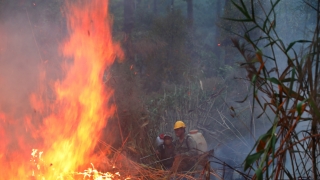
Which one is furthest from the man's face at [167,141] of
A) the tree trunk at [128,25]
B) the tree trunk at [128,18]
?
the tree trunk at [128,18]

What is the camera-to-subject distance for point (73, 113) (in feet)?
27.0

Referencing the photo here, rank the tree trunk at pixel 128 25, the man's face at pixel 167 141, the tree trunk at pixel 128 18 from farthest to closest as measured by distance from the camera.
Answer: the tree trunk at pixel 128 18
the tree trunk at pixel 128 25
the man's face at pixel 167 141

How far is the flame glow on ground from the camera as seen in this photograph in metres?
6.83

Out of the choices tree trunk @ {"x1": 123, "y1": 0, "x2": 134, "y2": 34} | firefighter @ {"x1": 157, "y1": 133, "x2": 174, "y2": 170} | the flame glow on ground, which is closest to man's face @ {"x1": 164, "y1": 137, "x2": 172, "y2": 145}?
firefighter @ {"x1": 157, "y1": 133, "x2": 174, "y2": 170}

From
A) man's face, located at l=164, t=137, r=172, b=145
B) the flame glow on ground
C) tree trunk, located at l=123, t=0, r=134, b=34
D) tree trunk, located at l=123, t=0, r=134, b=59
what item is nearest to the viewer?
the flame glow on ground

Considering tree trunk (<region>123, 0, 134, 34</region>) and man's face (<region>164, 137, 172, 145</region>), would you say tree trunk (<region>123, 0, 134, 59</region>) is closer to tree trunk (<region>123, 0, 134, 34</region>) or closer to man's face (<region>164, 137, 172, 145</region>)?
tree trunk (<region>123, 0, 134, 34</region>)

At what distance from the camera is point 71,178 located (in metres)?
5.84

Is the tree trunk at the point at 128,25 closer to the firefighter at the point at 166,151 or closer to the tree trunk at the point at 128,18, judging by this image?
the tree trunk at the point at 128,18

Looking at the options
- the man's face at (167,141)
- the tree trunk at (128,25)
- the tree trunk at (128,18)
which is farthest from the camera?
the tree trunk at (128,18)

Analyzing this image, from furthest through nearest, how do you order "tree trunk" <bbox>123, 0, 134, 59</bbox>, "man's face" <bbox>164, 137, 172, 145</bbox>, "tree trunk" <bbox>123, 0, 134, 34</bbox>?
"tree trunk" <bbox>123, 0, 134, 34</bbox>
"tree trunk" <bbox>123, 0, 134, 59</bbox>
"man's face" <bbox>164, 137, 172, 145</bbox>

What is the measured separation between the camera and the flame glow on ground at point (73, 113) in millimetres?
6828

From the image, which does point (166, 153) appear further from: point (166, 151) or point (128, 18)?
point (128, 18)

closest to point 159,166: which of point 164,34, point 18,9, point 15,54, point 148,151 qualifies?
point 148,151

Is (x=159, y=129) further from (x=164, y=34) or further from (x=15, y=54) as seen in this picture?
(x=164, y=34)
